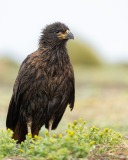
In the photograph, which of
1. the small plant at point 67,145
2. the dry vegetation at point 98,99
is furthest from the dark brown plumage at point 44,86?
the dry vegetation at point 98,99

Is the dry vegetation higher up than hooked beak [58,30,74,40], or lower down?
lower down

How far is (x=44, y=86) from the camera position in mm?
10367

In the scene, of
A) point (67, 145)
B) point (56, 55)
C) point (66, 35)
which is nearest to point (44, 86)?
point (56, 55)

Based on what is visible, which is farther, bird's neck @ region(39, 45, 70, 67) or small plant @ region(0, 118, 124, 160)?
bird's neck @ region(39, 45, 70, 67)

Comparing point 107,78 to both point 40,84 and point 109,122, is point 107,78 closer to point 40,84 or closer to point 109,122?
point 109,122

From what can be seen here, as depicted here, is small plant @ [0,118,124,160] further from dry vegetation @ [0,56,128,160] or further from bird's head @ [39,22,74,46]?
bird's head @ [39,22,74,46]

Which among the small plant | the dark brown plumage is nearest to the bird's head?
the dark brown plumage

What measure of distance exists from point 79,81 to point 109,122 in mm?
10817

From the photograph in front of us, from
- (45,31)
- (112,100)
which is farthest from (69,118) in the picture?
(45,31)

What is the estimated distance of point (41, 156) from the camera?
759 cm

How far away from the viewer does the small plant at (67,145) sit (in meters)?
7.51

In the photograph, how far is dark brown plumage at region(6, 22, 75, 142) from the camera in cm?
1038

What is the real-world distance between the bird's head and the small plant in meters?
2.40

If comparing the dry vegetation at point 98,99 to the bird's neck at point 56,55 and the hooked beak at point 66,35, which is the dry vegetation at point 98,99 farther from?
the hooked beak at point 66,35
